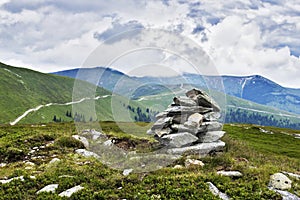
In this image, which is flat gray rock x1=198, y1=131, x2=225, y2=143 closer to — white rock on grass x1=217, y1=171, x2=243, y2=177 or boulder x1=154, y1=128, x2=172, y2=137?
boulder x1=154, y1=128, x2=172, y2=137

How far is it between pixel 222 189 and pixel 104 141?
1530cm

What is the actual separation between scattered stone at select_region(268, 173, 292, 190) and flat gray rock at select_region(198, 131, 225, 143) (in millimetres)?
8606

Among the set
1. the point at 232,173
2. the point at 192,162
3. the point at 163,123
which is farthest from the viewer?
the point at 163,123

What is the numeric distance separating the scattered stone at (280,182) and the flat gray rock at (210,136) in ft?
28.2

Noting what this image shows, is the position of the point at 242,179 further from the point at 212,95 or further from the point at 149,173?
the point at 212,95

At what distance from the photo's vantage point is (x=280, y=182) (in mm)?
16734

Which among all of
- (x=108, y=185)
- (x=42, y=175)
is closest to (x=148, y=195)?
(x=108, y=185)

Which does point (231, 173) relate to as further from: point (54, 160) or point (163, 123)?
point (54, 160)

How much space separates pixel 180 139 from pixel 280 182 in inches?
380

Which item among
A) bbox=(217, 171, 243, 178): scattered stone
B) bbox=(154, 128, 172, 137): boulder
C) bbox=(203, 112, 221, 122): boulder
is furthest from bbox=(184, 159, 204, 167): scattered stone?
bbox=(203, 112, 221, 122): boulder

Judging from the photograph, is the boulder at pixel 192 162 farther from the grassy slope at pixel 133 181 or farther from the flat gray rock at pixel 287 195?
the flat gray rock at pixel 287 195

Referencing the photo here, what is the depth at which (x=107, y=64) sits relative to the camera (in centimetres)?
2202

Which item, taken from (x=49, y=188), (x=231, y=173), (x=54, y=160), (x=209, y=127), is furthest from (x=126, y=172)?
(x=209, y=127)

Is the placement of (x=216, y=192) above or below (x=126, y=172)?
above
